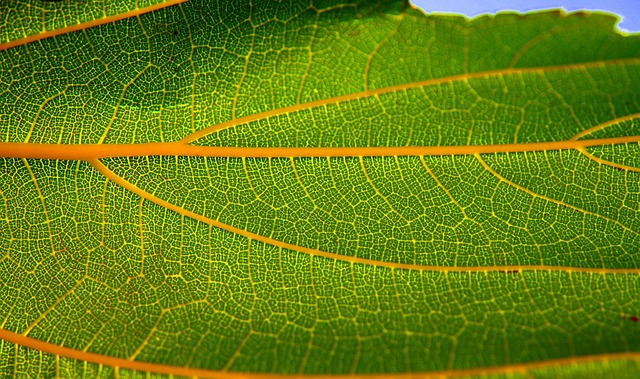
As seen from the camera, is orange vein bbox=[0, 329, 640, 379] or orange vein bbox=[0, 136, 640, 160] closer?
orange vein bbox=[0, 329, 640, 379]

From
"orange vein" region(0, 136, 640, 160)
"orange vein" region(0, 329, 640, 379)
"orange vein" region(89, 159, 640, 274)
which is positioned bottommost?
"orange vein" region(0, 329, 640, 379)

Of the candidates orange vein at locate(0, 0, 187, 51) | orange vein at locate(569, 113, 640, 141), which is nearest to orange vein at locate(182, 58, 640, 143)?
orange vein at locate(569, 113, 640, 141)

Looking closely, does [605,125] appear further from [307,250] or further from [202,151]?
[202,151]

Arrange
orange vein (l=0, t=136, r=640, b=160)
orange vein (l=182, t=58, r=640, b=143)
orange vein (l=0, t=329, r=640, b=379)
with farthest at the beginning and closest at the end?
orange vein (l=0, t=136, r=640, b=160) < orange vein (l=182, t=58, r=640, b=143) < orange vein (l=0, t=329, r=640, b=379)

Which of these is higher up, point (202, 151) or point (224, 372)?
point (202, 151)

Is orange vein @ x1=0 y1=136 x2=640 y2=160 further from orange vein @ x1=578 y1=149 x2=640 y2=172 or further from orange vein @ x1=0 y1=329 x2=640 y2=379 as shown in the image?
orange vein @ x1=0 y1=329 x2=640 y2=379

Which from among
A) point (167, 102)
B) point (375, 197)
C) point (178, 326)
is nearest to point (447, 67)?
point (375, 197)

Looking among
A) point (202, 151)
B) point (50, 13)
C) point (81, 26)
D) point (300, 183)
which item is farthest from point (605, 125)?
point (50, 13)

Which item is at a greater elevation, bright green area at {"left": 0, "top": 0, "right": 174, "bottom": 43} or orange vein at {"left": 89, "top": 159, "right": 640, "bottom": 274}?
bright green area at {"left": 0, "top": 0, "right": 174, "bottom": 43}
